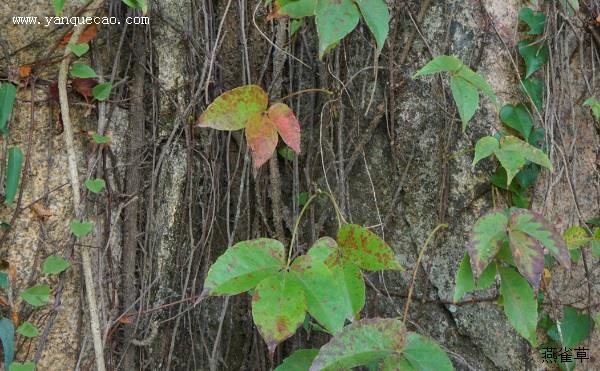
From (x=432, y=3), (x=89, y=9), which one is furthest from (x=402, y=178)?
(x=89, y=9)

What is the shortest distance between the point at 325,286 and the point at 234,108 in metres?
0.40

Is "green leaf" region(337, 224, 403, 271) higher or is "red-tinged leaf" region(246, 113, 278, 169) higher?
"red-tinged leaf" region(246, 113, 278, 169)

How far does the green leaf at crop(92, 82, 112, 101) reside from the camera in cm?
167

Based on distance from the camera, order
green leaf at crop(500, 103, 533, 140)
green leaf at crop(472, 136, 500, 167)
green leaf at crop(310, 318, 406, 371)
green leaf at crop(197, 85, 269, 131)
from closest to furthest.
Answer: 1. green leaf at crop(310, 318, 406, 371)
2. green leaf at crop(197, 85, 269, 131)
3. green leaf at crop(472, 136, 500, 167)
4. green leaf at crop(500, 103, 533, 140)

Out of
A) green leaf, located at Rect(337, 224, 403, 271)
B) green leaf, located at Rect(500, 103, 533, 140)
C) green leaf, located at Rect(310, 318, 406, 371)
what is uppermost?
green leaf, located at Rect(500, 103, 533, 140)

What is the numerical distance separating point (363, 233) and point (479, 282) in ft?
0.73

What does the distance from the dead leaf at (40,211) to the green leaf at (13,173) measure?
6cm

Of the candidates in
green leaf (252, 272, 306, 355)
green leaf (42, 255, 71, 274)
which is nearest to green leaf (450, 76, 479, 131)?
green leaf (252, 272, 306, 355)

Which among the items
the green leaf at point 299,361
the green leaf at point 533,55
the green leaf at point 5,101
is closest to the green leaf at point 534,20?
the green leaf at point 533,55

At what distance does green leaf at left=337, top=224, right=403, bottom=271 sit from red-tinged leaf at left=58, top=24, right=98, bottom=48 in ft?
2.89

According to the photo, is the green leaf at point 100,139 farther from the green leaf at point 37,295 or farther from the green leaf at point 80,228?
the green leaf at point 37,295

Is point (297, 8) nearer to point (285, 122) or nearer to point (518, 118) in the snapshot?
point (285, 122)

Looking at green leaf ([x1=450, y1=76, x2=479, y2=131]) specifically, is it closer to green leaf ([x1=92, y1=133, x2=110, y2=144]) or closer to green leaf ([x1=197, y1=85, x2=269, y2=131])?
→ green leaf ([x1=197, y1=85, x2=269, y2=131])

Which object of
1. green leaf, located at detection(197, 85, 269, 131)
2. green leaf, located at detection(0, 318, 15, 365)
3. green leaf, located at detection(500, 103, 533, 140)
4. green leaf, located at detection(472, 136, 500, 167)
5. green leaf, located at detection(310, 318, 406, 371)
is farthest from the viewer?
green leaf, located at detection(500, 103, 533, 140)
